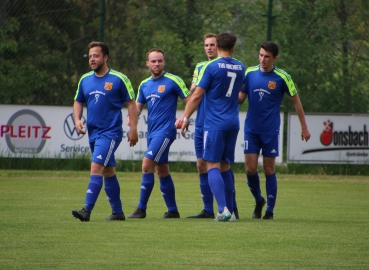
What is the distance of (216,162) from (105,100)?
1462mm

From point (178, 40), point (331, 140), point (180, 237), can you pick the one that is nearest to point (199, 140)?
point (180, 237)

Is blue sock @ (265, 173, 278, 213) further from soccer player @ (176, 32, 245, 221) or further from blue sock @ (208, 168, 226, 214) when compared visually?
blue sock @ (208, 168, 226, 214)

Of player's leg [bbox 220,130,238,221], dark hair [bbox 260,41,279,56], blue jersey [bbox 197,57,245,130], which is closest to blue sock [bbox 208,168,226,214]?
player's leg [bbox 220,130,238,221]

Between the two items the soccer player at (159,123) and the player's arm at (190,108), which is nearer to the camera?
the player's arm at (190,108)

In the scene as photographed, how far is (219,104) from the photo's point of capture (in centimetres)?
891

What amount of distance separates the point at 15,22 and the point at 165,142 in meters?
12.1

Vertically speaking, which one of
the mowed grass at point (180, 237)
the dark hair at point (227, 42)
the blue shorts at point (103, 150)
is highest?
the dark hair at point (227, 42)

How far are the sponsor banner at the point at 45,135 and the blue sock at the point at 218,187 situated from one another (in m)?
9.75

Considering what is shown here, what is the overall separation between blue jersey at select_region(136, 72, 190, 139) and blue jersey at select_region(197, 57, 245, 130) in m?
0.86

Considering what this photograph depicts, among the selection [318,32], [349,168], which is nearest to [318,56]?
[318,32]

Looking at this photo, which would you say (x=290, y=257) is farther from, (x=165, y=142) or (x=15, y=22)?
(x=15, y=22)

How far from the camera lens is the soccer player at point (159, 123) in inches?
380

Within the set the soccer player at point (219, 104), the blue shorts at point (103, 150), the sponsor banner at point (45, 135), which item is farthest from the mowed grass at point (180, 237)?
the sponsor banner at point (45, 135)

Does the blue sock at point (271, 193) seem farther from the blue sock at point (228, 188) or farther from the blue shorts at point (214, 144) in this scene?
the blue shorts at point (214, 144)
